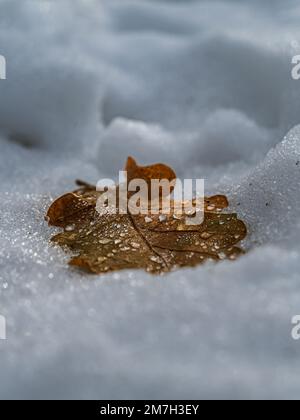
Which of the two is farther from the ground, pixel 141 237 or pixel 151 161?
pixel 151 161

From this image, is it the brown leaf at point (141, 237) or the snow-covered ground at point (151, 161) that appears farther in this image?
the brown leaf at point (141, 237)

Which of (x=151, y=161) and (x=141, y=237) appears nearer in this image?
(x=141, y=237)

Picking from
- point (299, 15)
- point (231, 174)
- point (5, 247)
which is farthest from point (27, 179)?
point (299, 15)

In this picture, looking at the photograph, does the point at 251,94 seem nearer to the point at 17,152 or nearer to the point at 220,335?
the point at 17,152
